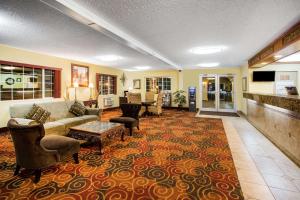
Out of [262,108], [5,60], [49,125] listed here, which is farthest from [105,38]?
[262,108]

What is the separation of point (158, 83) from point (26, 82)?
288 inches

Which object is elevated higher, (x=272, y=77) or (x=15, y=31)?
(x=15, y=31)

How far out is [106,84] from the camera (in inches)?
388

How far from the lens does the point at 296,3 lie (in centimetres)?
242

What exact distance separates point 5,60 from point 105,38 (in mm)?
3433

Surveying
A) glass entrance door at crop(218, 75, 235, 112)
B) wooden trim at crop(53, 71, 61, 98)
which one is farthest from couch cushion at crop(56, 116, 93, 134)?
glass entrance door at crop(218, 75, 235, 112)

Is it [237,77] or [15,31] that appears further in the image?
[237,77]

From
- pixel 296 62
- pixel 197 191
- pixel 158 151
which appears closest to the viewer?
pixel 197 191

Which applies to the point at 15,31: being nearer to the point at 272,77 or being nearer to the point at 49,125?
the point at 49,125

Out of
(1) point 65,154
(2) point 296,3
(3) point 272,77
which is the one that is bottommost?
(1) point 65,154

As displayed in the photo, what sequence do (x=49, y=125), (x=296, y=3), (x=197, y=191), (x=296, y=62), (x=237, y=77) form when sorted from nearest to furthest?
1. (x=197, y=191)
2. (x=296, y=3)
3. (x=49, y=125)
4. (x=296, y=62)
5. (x=237, y=77)

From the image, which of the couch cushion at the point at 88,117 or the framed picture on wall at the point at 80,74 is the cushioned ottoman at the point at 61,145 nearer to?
the couch cushion at the point at 88,117

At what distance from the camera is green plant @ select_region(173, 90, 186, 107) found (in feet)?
33.2

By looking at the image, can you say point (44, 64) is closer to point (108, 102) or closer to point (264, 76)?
point (108, 102)
